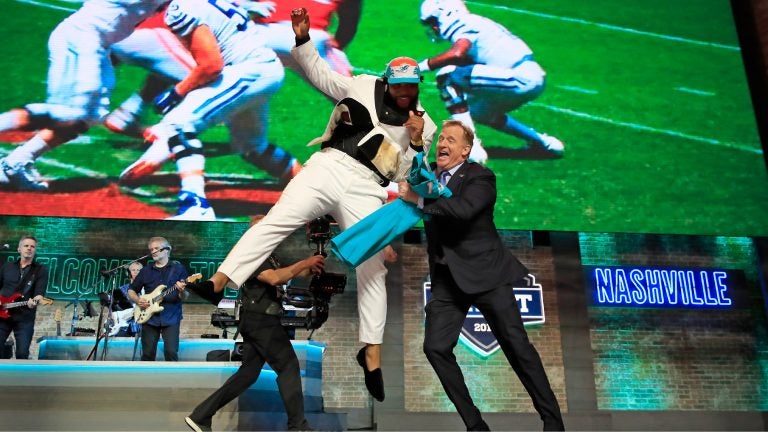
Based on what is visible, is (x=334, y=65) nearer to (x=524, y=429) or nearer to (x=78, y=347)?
(x=78, y=347)

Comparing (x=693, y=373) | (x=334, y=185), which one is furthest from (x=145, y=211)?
(x=693, y=373)

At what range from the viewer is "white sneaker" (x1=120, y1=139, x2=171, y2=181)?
717 cm

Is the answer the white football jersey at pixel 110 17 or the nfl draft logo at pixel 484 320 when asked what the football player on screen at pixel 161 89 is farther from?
the nfl draft logo at pixel 484 320

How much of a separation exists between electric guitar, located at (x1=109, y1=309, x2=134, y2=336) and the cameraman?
3.79 meters

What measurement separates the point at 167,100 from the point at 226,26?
1009mm

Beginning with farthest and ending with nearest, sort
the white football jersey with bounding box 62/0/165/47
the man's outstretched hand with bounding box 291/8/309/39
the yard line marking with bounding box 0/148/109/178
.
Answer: the white football jersey with bounding box 62/0/165/47 → the yard line marking with bounding box 0/148/109/178 → the man's outstretched hand with bounding box 291/8/309/39

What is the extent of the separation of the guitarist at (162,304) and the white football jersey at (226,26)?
216cm

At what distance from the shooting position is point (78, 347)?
26.3 ft

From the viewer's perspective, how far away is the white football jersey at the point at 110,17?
7.55 meters

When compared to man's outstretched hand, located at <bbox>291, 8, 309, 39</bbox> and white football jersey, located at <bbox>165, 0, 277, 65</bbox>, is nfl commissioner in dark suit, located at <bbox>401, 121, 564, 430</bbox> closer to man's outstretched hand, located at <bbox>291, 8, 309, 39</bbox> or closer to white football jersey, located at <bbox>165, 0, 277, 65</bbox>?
man's outstretched hand, located at <bbox>291, 8, 309, 39</bbox>

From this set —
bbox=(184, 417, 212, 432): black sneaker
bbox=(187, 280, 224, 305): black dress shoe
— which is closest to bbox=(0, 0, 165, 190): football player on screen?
bbox=(184, 417, 212, 432): black sneaker

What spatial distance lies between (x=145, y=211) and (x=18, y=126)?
1521 millimetres

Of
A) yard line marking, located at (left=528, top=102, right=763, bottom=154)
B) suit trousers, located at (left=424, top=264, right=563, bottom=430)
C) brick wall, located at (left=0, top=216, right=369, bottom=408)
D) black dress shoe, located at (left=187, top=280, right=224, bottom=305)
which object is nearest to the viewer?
black dress shoe, located at (left=187, top=280, right=224, bottom=305)

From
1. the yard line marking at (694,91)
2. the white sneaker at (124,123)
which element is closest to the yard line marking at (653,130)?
the yard line marking at (694,91)
